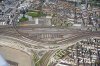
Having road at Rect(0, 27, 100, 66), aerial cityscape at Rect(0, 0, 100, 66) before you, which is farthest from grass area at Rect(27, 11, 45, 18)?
road at Rect(0, 27, 100, 66)

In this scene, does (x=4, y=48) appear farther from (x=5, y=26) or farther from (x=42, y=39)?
(x=5, y=26)

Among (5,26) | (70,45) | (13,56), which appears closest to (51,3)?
(5,26)

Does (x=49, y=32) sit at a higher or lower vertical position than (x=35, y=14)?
lower

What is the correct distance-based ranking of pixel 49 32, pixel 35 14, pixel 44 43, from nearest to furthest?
pixel 44 43 < pixel 49 32 < pixel 35 14

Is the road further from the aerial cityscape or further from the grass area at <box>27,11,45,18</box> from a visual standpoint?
the grass area at <box>27,11,45,18</box>

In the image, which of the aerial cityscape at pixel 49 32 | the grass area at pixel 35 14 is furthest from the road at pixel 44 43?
the grass area at pixel 35 14

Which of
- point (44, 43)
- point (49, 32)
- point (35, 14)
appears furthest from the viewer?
point (35, 14)

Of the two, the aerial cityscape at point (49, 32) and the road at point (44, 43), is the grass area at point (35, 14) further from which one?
the road at point (44, 43)

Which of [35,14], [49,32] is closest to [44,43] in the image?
[49,32]

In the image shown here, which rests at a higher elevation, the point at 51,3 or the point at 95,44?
the point at 51,3

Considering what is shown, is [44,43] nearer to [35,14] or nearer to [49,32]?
[49,32]
